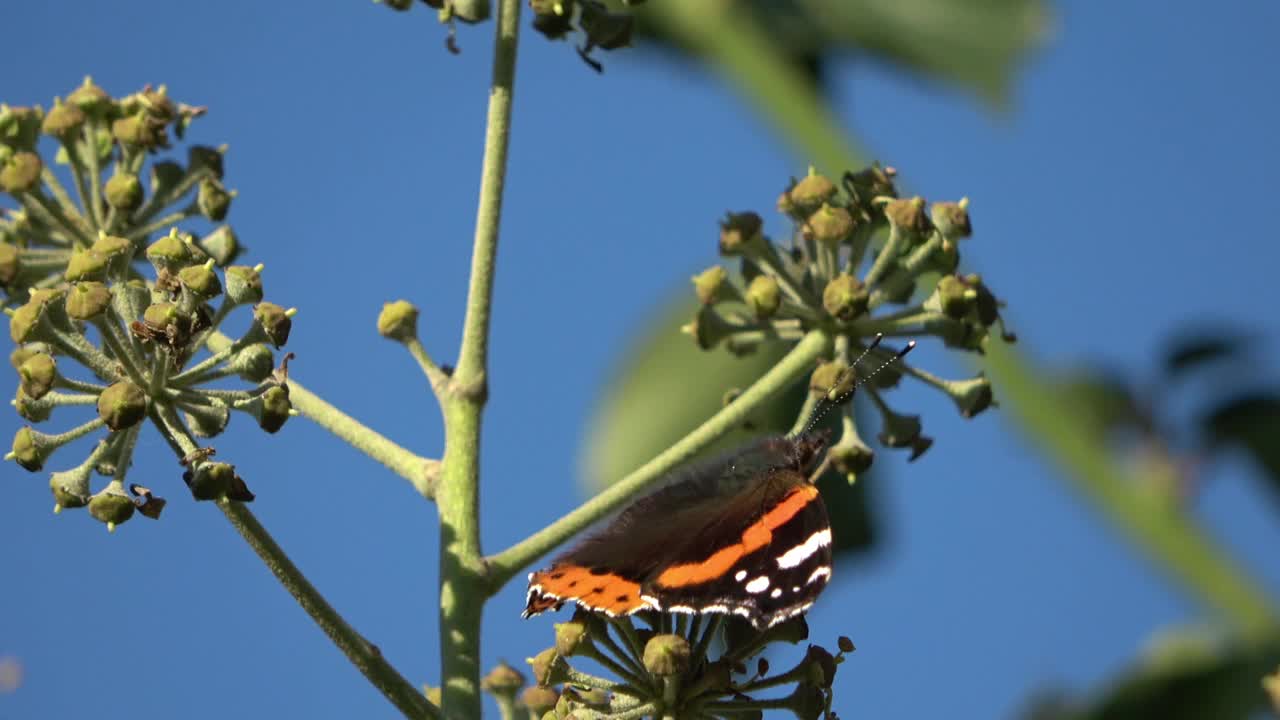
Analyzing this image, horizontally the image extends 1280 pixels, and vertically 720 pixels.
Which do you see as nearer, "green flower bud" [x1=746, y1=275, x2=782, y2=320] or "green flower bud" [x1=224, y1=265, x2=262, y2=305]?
"green flower bud" [x1=224, y1=265, x2=262, y2=305]

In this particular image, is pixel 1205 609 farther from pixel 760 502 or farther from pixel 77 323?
pixel 77 323

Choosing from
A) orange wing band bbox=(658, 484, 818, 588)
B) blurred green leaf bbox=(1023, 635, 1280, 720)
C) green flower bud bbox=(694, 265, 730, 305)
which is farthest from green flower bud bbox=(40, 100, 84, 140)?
blurred green leaf bbox=(1023, 635, 1280, 720)

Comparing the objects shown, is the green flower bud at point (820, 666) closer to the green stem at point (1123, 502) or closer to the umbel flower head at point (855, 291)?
the umbel flower head at point (855, 291)

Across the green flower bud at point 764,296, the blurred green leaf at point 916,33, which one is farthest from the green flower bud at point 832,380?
the blurred green leaf at point 916,33

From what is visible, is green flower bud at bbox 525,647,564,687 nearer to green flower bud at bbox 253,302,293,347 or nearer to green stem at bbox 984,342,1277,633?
green flower bud at bbox 253,302,293,347

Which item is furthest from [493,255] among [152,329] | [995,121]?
[995,121]
